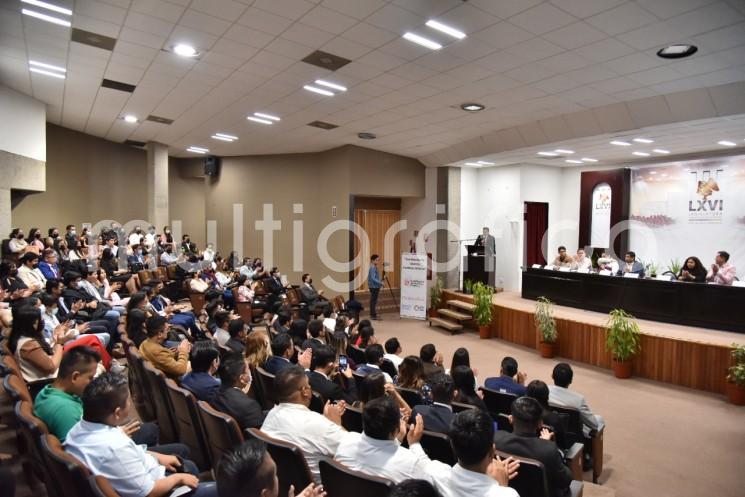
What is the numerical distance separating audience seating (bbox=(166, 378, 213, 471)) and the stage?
600cm

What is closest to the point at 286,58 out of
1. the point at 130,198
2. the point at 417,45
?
the point at 417,45

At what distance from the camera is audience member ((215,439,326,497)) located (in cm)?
151

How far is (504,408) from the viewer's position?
3711 mm

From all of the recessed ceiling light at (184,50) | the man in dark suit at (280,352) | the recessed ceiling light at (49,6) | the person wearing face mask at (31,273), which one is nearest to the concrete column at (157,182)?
the person wearing face mask at (31,273)

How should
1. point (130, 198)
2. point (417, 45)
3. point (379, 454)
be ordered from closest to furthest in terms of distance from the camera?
point (379, 454), point (417, 45), point (130, 198)

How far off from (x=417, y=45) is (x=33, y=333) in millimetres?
4430

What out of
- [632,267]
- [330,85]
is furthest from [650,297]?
[330,85]

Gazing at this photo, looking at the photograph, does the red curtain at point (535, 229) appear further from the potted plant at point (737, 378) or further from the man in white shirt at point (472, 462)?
the man in white shirt at point (472, 462)

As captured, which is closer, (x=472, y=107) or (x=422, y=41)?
(x=422, y=41)

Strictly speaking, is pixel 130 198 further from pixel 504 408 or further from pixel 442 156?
pixel 504 408

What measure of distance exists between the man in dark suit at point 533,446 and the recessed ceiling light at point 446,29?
356cm

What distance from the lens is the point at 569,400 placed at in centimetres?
387

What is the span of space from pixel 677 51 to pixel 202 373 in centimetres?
550

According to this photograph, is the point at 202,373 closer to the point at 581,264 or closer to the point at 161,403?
the point at 161,403
